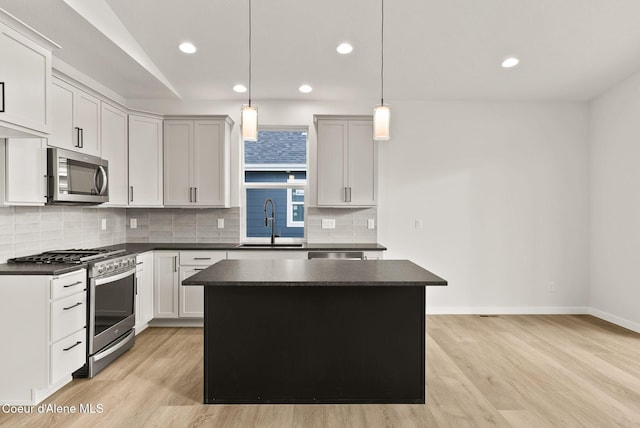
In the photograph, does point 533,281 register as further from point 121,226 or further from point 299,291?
point 121,226

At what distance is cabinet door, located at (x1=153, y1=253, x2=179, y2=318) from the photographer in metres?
4.19

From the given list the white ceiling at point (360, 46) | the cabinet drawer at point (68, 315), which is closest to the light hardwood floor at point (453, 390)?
the cabinet drawer at point (68, 315)

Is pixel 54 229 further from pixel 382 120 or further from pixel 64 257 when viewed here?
pixel 382 120

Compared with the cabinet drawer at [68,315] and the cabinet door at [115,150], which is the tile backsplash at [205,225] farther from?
the cabinet drawer at [68,315]

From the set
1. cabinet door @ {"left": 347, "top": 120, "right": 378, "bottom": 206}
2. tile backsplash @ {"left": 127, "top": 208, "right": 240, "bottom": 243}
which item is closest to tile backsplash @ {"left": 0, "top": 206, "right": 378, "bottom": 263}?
tile backsplash @ {"left": 127, "top": 208, "right": 240, "bottom": 243}

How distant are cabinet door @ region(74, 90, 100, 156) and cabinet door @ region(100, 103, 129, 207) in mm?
90

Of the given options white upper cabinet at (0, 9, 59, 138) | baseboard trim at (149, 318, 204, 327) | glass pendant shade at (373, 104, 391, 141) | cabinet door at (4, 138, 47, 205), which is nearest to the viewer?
white upper cabinet at (0, 9, 59, 138)

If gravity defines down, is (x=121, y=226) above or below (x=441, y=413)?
above

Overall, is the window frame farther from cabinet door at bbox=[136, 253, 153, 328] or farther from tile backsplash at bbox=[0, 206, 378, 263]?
cabinet door at bbox=[136, 253, 153, 328]

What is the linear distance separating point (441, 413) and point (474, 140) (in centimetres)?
351

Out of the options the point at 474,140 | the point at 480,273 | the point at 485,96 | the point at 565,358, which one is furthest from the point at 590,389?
the point at 485,96

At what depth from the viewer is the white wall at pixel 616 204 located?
4.16 meters

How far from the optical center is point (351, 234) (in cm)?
480

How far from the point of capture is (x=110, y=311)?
3215 millimetres
